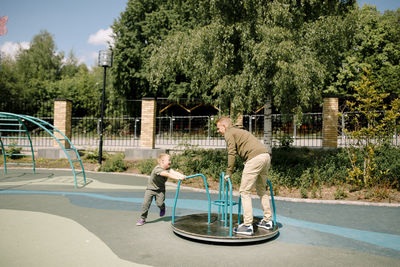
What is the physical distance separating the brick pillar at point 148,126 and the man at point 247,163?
34.1 feet

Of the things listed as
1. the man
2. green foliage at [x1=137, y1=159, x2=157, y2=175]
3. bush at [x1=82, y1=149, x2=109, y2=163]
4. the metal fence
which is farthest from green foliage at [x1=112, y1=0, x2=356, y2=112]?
bush at [x1=82, y1=149, x2=109, y2=163]

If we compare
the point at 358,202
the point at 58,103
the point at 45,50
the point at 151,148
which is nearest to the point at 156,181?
the point at 358,202

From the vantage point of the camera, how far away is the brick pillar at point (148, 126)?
15023 millimetres

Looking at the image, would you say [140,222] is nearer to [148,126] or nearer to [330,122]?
[148,126]

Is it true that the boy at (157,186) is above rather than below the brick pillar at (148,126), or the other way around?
below

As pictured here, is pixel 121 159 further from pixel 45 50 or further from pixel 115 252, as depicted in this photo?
pixel 45 50

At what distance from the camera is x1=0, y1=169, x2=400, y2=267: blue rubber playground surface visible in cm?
384

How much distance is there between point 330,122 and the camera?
505 inches

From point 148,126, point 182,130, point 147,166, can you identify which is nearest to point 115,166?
point 147,166

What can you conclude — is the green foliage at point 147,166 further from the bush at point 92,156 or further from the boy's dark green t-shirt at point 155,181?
the boy's dark green t-shirt at point 155,181

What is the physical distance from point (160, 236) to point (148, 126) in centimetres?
1062

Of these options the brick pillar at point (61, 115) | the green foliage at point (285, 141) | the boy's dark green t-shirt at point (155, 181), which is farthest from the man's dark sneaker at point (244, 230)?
the brick pillar at point (61, 115)

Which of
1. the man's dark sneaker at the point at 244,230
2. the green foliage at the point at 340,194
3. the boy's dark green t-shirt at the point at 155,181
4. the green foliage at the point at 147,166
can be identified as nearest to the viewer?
the man's dark sneaker at the point at 244,230

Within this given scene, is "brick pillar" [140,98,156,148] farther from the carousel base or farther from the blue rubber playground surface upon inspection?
the carousel base
